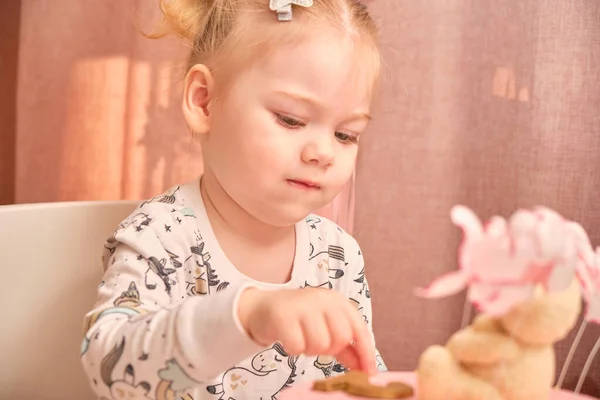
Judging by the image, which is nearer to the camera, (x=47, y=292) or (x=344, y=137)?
(x=344, y=137)

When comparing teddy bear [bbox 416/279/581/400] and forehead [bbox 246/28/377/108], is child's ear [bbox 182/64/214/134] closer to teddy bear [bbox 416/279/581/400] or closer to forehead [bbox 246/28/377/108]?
forehead [bbox 246/28/377/108]

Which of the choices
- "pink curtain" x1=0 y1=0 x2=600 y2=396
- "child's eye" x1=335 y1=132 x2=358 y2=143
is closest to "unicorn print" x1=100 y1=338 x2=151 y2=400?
"child's eye" x1=335 y1=132 x2=358 y2=143

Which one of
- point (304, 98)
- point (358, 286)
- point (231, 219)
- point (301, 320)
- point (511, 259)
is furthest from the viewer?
point (358, 286)

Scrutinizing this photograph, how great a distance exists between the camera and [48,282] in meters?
0.94

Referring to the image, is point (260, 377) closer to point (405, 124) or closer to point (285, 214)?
point (285, 214)

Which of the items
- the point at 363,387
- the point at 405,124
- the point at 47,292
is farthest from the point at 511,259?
the point at 405,124

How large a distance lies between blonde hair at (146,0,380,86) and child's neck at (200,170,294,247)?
0.14m

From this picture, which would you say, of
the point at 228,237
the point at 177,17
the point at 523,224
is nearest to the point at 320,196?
the point at 228,237

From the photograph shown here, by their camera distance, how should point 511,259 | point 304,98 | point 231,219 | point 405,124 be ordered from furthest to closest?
point 405,124, point 231,219, point 304,98, point 511,259

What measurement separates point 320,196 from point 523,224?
43cm

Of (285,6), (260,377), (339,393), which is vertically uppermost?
(285,6)

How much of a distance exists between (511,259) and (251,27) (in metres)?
0.52

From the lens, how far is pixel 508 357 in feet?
1.34

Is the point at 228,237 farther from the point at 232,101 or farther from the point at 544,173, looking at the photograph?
the point at 544,173
